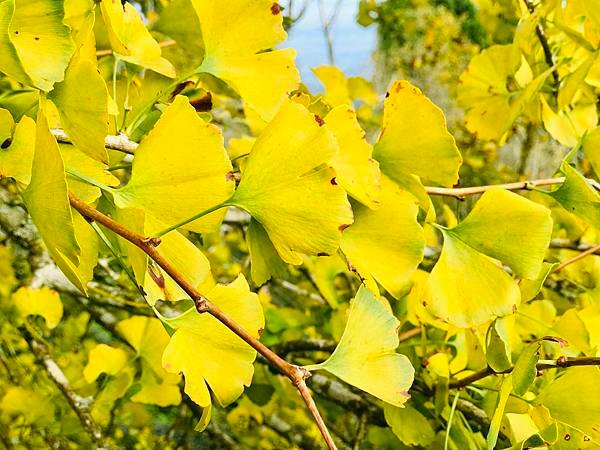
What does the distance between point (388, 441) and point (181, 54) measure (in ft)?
1.15

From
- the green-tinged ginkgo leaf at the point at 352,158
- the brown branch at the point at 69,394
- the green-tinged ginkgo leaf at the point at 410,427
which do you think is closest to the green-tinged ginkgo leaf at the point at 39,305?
the brown branch at the point at 69,394

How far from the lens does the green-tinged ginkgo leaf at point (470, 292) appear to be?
370mm

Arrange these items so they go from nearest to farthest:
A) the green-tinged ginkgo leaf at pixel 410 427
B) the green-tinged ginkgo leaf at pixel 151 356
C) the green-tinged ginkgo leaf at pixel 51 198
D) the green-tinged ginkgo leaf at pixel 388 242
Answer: the green-tinged ginkgo leaf at pixel 51 198 → the green-tinged ginkgo leaf at pixel 388 242 → the green-tinged ginkgo leaf at pixel 410 427 → the green-tinged ginkgo leaf at pixel 151 356

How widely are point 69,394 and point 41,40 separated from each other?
44cm

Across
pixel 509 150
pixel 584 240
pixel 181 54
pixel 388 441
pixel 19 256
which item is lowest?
pixel 509 150

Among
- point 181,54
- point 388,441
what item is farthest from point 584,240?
point 181,54

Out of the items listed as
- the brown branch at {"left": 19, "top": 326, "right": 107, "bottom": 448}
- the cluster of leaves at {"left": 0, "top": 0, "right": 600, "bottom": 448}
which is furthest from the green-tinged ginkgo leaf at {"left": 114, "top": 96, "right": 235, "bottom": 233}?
the brown branch at {"left": 19, "top": 326, "right": 107, "bottom": 448}

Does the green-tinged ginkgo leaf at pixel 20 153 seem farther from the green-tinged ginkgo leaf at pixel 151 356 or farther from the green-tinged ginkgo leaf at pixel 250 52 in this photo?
the green-tinged ginkgo leaf at pixel 151 356

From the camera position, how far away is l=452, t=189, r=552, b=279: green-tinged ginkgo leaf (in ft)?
1.21

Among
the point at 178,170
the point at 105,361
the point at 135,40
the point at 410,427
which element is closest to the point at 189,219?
the point at 178,170

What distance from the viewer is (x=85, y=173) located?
0.31 metres

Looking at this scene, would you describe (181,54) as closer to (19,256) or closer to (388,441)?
(388,441)

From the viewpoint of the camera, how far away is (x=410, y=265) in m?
0.35

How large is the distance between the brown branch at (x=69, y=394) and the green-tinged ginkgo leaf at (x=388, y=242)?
0.34 meters
